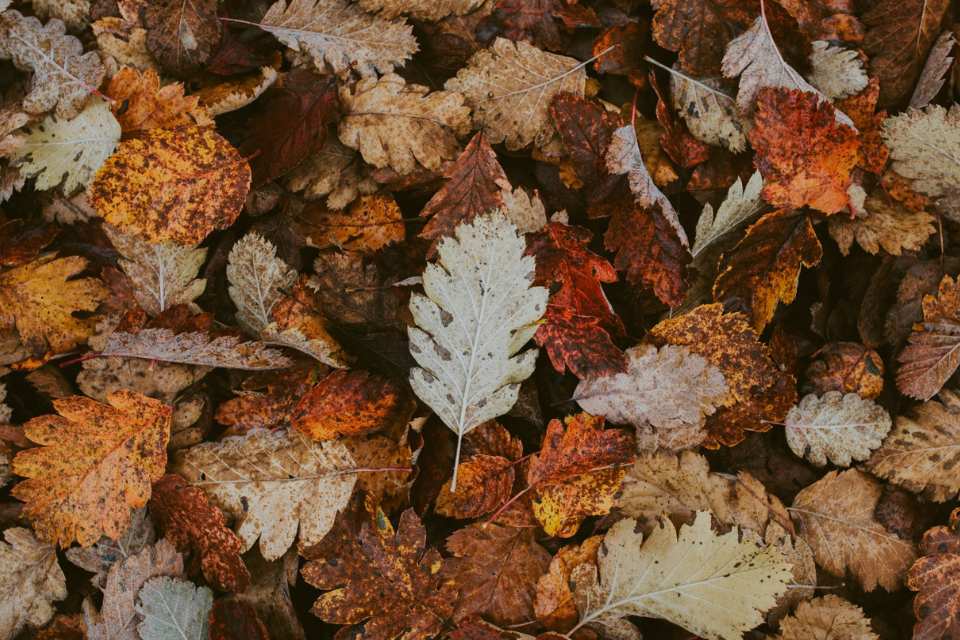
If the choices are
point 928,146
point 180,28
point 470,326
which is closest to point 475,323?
point 470,326

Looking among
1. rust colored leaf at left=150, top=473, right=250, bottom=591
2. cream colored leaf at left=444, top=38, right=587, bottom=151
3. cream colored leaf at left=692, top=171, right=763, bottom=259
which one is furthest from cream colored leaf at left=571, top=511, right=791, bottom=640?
cream colored leaf at left=444, top=38, right=587, bottom=151

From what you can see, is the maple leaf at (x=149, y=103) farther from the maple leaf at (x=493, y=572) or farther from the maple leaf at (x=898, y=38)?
the maple leaf at (x=898, y=38)

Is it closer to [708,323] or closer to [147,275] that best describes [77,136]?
[147,275]

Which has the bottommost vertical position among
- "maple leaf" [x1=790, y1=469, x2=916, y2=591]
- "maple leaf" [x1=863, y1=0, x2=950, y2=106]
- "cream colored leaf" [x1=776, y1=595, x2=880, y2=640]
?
"cream colored leaf" [x1=776, y1=595, x2=880, y2=640]

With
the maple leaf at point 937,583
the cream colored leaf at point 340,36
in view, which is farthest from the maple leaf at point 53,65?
the maple leaf at point 937,583

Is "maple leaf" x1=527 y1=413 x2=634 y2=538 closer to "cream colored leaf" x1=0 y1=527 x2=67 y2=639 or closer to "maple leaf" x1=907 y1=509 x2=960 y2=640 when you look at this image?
"maple leaf" x1=907 y1=509 x2=960 y2=640

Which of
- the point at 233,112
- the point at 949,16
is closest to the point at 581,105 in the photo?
the point at 233,112
